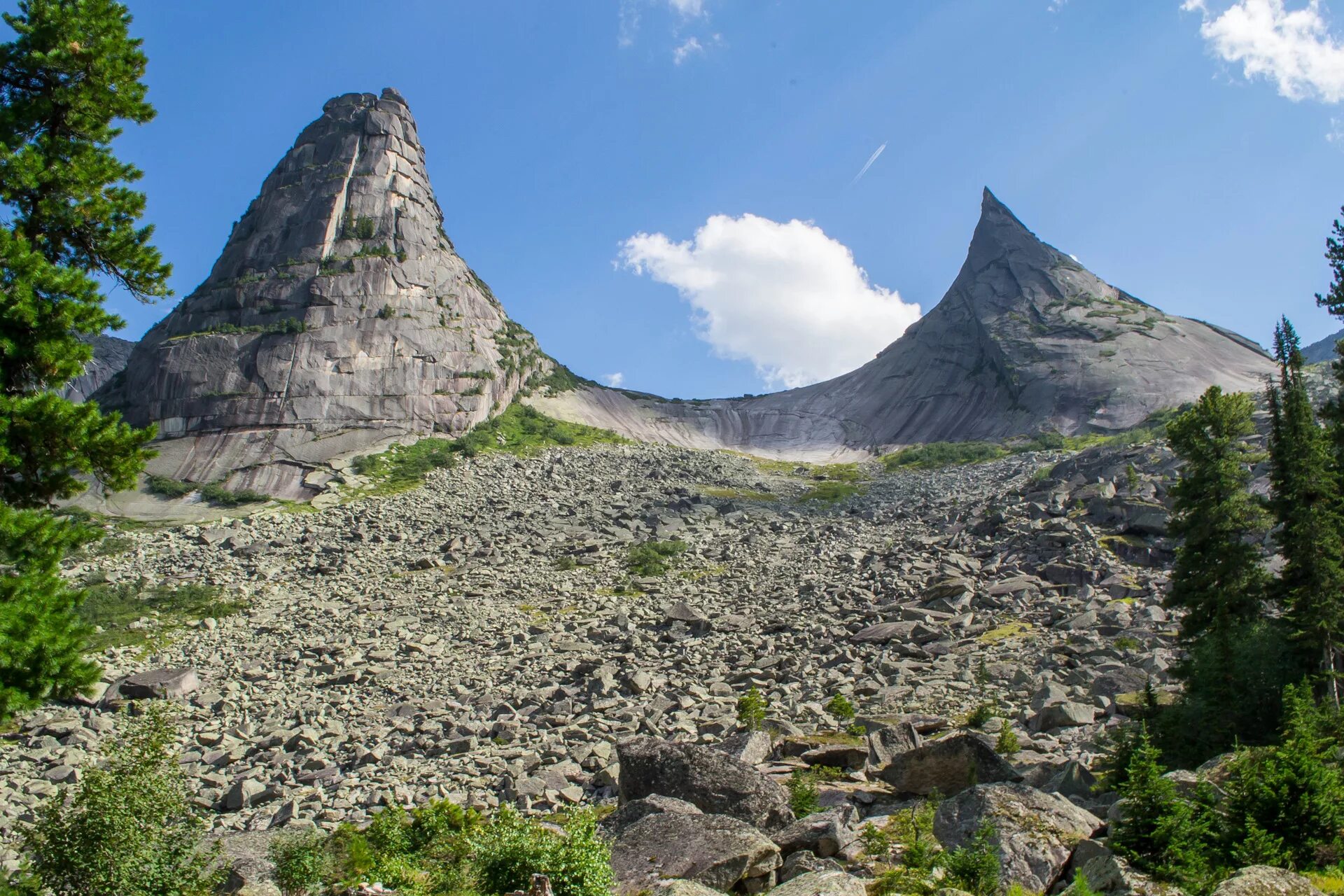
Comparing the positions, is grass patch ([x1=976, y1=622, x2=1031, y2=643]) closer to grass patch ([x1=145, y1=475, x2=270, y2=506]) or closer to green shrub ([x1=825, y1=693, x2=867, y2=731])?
green shrub ([x1=825, y1=693, x2=867, y2=731])

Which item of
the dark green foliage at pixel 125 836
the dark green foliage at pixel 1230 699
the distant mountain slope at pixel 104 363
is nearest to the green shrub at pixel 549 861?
the dark green foliage at pixel 125 836

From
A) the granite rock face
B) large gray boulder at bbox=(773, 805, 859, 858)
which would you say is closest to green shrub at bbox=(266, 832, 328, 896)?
large gray boulder at bbox=(773, 805, 859, 858)

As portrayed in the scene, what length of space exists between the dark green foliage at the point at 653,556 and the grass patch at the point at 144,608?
16090 millimetres

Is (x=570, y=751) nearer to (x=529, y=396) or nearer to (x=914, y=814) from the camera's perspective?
(x=914, y=814)

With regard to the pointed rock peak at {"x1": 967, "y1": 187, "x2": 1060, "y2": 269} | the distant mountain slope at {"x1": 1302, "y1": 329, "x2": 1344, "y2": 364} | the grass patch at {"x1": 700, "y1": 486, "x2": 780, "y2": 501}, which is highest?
the pointed rock peak at {"x1": 967, "y1": 187, "x2": 1060, "y2": 269}

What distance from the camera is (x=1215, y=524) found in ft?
63.8

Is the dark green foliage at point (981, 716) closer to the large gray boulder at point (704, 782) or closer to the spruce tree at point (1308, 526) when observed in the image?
the spruce tree at point (1308, 526)

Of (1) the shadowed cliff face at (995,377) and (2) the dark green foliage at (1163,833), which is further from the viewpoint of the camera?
(1) the shadowed cliff face at (995,377)

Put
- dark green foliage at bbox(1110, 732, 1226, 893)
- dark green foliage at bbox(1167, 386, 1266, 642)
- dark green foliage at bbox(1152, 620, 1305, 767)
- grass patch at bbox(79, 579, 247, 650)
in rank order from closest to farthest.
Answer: dark green foliage at bbox(1110, 732, 1226, 893) < dark green foliage at bbox(1152, 620, 1305, 767) < dark green foliage at bbox(1167, 386, 1266, 642) < grass patch at bbox(79, 579, 247, 650)

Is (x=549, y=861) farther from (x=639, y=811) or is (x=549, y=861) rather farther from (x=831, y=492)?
(x=831, y=492)

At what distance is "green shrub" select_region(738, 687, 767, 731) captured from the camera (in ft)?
61.6

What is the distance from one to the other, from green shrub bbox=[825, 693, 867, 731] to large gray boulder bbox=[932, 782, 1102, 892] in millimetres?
8088

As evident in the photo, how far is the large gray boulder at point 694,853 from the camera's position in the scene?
10.2 meters

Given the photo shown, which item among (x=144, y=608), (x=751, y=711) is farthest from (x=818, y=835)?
(x=144, y=608)
